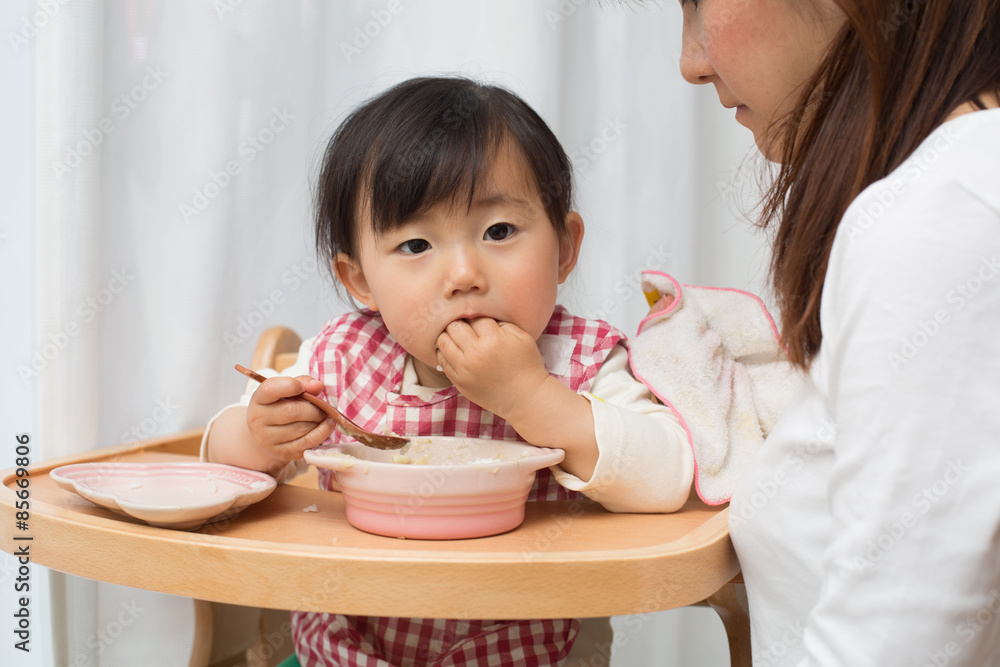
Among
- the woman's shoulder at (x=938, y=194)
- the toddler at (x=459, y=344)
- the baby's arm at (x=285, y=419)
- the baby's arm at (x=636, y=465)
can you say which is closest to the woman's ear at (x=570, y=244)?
the toddler at (x=459, y=344)

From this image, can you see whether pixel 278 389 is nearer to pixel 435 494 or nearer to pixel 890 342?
pixel 435 494

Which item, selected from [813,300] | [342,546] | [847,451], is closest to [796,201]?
[813,300]

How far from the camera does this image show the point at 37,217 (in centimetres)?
95

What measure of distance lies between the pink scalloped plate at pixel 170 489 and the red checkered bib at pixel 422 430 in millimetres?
129

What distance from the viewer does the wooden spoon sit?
0.74 meters

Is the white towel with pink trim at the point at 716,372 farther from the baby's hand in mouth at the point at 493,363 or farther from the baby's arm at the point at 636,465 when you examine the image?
the baby's hand in mouth at the point at 493,363

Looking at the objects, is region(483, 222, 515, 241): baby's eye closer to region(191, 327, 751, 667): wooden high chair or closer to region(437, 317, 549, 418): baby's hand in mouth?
region(437, 317, 549, 418): baby's hand in mouth

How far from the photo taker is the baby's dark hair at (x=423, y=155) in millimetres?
771

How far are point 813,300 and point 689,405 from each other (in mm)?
269

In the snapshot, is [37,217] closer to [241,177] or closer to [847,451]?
[241,177]

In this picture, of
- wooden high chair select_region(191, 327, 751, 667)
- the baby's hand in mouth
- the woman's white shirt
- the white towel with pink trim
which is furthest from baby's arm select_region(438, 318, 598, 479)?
wooden high chair select_region(191, 327, 751, 667)

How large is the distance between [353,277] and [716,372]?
0.42 meters

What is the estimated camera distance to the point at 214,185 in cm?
110

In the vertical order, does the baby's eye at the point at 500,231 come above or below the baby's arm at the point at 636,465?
above
